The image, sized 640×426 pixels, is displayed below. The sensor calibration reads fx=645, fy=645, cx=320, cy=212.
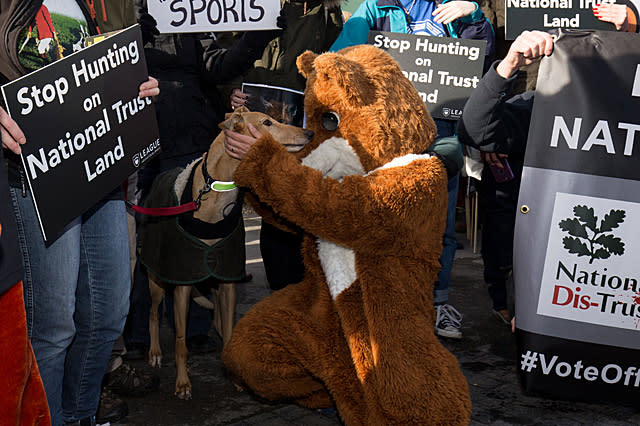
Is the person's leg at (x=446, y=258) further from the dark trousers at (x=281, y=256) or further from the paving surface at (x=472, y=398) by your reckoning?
the dark trousers at (x=281, y=256)

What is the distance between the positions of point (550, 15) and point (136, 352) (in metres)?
3.69

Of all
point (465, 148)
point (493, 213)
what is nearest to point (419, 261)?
point (493, 213)

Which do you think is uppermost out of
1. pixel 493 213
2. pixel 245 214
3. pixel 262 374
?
pixel 262 374

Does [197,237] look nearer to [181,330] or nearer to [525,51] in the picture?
[181,330]

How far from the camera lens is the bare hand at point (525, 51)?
256cm

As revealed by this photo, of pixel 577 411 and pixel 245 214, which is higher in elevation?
pixel 577 411

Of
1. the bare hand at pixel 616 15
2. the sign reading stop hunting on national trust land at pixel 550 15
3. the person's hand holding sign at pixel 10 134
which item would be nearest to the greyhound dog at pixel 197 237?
the person's hand holding sign at pixel 10 134

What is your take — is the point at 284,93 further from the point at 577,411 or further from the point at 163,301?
the point at 577,411

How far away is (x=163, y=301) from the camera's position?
4.39 m

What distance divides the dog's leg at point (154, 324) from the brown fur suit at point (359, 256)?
1.41 metres

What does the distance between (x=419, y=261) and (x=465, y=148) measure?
295 cm

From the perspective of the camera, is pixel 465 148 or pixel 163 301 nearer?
pixel 163 301

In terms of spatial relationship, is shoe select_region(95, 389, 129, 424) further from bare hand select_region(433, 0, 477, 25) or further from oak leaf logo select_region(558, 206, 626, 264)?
bare hand select_region(433, 0, 477, 25)

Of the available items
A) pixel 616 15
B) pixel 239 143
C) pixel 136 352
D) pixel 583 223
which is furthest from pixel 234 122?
pixel 616 15
